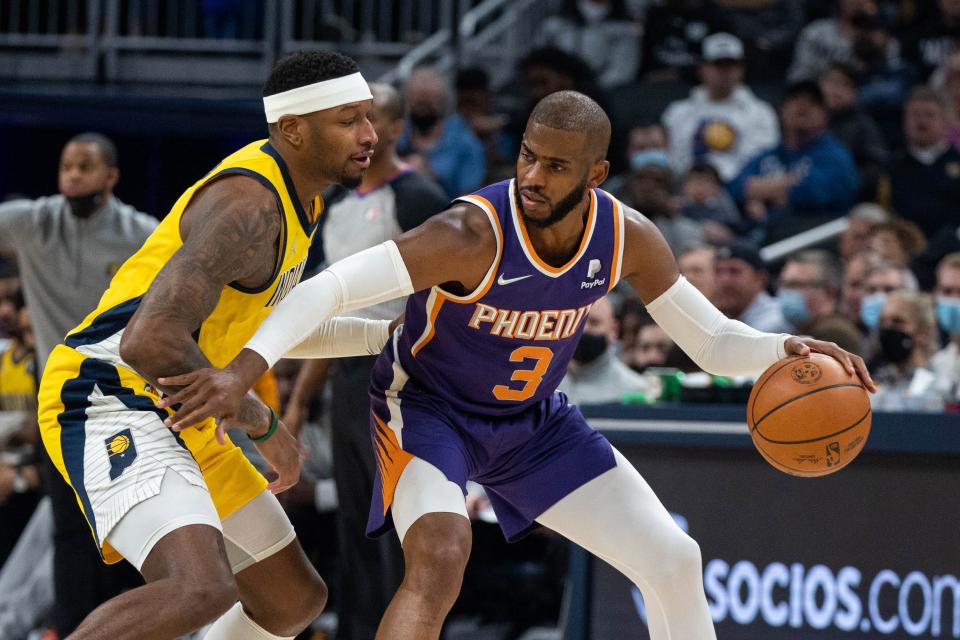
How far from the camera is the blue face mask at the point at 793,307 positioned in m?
8.26

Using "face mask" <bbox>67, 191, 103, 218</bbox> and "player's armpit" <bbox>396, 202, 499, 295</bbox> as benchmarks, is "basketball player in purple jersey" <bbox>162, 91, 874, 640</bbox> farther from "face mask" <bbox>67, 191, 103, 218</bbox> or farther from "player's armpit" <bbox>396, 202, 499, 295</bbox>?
"face mask" <bbox>67, 191, 103, 218</bbox>

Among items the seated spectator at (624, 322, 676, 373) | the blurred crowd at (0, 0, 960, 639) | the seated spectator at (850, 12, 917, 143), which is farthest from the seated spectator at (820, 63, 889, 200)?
the seated spectator at (624, 322, 676, 373)

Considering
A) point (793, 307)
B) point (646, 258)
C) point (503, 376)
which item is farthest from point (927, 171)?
point (503, 376)

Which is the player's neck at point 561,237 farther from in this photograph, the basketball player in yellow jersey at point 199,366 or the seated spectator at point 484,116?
the seated spectator at point 484,116

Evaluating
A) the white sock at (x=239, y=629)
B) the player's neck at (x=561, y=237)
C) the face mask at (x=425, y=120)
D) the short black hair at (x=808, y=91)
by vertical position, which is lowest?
the white sock at (x=239, y=629)

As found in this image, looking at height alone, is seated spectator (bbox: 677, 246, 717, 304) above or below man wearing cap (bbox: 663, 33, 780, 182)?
below

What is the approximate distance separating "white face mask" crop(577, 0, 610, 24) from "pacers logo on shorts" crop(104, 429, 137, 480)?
8787 mm

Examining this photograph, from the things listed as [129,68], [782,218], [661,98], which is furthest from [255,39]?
[782,218]

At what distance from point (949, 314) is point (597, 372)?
1.87 m

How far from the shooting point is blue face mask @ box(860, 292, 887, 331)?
309 inches

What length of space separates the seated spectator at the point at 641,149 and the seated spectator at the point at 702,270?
196 centimetres

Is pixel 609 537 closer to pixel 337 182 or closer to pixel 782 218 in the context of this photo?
pixel 337 182

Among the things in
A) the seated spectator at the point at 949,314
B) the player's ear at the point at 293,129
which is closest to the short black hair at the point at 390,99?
the player's ear at the point at 293,129

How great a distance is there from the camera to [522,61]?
11102mm
